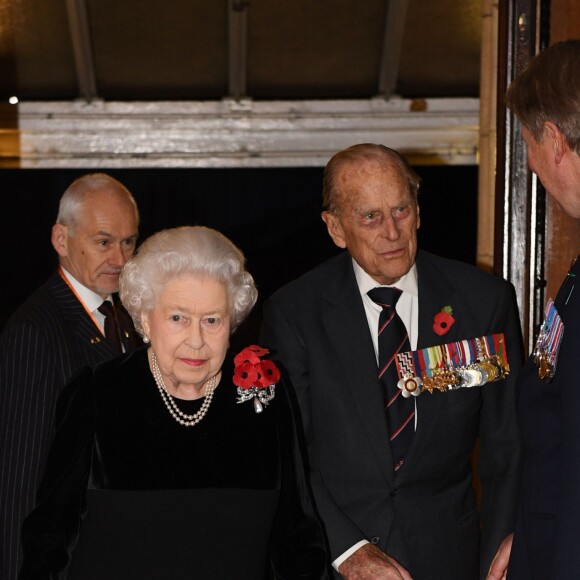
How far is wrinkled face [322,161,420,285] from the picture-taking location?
2717 mm

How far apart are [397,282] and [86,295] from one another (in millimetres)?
951

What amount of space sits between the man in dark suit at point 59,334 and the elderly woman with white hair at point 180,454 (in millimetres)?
322

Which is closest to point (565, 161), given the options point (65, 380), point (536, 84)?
point (536, 84)

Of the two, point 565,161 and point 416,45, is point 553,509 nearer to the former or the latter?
point 565,161

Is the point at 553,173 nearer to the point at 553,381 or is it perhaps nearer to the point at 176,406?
the point at 553,381

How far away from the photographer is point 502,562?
2.60 m

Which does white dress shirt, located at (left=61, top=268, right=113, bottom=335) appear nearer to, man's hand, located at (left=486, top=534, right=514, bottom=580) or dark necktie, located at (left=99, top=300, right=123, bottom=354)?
dark necktie, located at (left=99, top=300, right=123, bottom=354)

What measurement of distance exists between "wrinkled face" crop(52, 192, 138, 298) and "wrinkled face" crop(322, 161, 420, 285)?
82 cm

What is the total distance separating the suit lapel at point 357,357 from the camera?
265cm

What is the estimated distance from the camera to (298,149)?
625 cm

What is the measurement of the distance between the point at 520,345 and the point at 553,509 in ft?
2.16

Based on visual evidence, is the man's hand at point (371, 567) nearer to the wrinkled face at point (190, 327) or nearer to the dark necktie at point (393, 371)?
the dark necktie at point (393, 371)

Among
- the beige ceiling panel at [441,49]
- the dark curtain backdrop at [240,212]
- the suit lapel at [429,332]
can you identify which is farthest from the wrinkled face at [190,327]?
the dark curtain backdrop at [240,212]

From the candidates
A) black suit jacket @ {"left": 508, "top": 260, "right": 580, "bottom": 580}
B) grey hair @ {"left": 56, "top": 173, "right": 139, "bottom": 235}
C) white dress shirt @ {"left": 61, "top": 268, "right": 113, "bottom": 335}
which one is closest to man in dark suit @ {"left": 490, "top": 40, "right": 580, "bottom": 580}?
black suit jacket @ {"left": 508, "top": 260, "right": 580, "bottom": 580}
